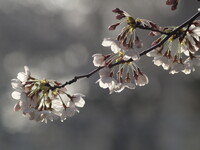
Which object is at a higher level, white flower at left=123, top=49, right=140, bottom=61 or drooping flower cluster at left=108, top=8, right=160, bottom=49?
drooping flower cluster at left=108, top=8, right=160, bottom=49

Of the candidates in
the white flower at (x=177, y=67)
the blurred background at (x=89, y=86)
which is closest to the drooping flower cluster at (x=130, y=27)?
the white flower at (x=177, y=67)

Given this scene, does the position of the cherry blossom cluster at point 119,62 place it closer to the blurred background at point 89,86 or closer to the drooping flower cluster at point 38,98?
the drooping flower cluster at point 38,98

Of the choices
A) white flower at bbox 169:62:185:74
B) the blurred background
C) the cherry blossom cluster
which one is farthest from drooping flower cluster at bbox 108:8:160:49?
the blurred background

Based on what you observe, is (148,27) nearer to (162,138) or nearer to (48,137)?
(162,138)

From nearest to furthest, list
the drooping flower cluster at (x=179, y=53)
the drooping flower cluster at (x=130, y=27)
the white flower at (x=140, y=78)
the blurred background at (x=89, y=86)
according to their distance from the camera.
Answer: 1. the drooping flower cluster at (x=130, y=27)
2. the drooping flower cluster at (x=179, y=53)
3. the white flower at (x=140, y=78)
4. the blurred background at (x=89, y=86)

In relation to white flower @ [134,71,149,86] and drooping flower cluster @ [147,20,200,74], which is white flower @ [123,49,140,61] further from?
white flower @ [134,71,149,86]

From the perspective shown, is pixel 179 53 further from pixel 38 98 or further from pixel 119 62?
pixel 38 98

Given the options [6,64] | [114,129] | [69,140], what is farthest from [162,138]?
[6,64]

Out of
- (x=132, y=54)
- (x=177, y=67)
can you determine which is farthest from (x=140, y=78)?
(x=132, y=54)
